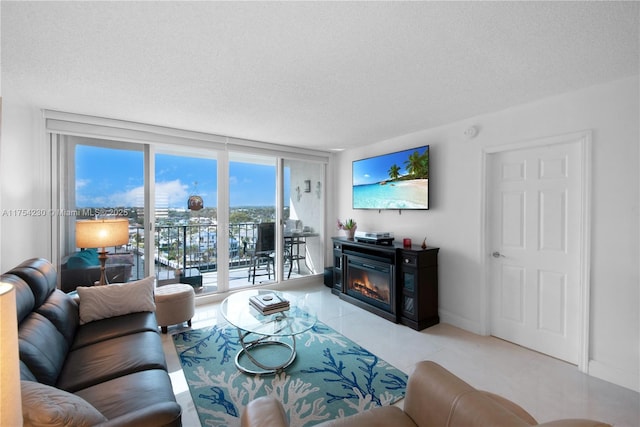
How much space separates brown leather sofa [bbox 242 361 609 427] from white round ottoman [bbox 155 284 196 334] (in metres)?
2.13

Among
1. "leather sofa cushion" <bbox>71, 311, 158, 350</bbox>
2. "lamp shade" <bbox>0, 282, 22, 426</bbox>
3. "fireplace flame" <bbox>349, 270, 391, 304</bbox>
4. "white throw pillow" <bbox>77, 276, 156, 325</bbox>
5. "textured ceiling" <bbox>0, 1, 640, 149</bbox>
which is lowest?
"fireplace flame" <bbox>349, 270, 391, 304</bbox>

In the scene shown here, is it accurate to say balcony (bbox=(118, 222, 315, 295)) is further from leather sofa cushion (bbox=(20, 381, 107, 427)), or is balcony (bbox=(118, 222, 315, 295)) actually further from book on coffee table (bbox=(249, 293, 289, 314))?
leather sofa cushion (bbox=(20, 381, 107, 427))

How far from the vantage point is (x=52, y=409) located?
37.2 inches

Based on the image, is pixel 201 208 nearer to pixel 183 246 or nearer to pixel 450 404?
pixel 183 246

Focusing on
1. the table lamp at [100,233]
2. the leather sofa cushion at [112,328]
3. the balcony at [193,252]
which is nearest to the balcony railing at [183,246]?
the balcony at [193,252]

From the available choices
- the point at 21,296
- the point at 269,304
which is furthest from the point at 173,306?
the point at 21,296

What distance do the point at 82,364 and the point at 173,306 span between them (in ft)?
4.15

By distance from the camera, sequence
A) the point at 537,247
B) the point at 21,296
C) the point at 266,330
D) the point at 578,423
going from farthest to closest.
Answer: the point at 537,247 → the point at 266,330 → the point at 21,296 → the point at 578,423

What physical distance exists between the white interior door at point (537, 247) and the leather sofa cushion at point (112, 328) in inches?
131

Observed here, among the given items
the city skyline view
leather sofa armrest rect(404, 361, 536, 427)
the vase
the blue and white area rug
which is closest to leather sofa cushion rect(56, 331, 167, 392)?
the blue and white area rug

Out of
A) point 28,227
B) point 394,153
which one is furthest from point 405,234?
point 28,227

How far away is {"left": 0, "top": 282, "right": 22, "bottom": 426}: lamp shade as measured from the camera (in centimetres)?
73

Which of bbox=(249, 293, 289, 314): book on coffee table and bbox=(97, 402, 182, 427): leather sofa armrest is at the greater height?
bbox=(97, 402, 182, 427): leather sofa armrest

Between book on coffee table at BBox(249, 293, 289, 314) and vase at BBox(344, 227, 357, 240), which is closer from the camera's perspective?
book on coffee table at BBox(249, 293, 289, 314)
